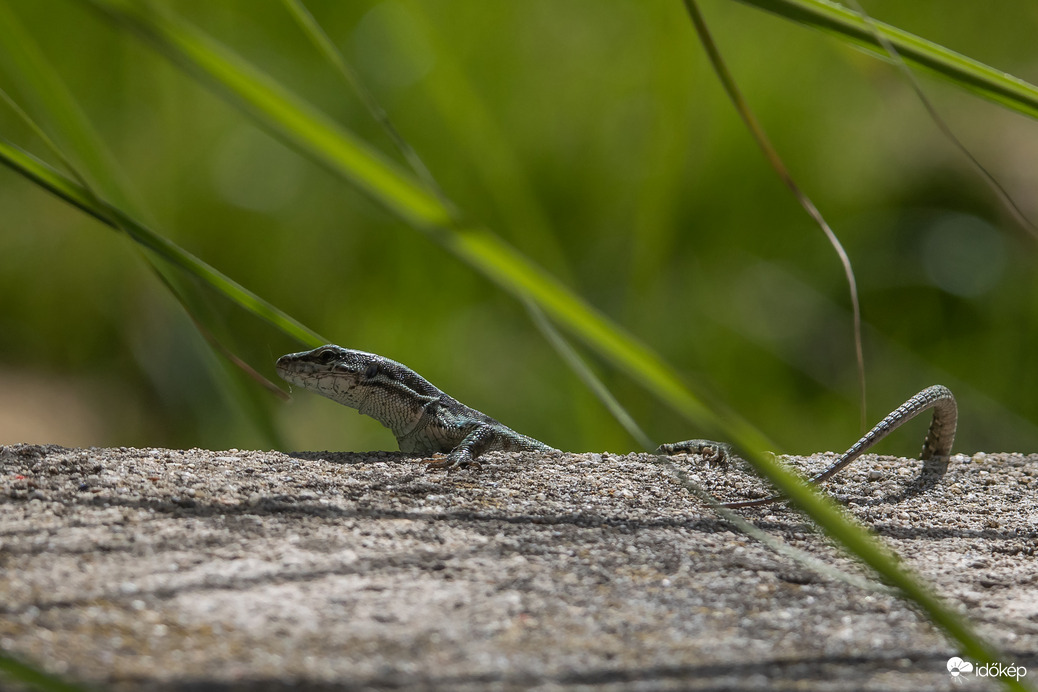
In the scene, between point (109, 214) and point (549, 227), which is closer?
point (109, 214)

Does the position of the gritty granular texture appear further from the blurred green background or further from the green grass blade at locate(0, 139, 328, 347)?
the blurred green background

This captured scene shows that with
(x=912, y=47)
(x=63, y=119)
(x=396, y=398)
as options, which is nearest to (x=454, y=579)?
(x=63, y=119)

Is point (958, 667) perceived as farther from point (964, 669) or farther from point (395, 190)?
point (395, 190)

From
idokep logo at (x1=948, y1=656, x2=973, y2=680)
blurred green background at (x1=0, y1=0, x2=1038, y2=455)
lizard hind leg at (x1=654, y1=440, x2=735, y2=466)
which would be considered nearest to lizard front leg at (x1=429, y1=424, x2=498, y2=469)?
lizard hind leg at (x1=654, y1=440, x2=735, y2=466)

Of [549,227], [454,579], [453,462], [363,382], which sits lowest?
[454,579]

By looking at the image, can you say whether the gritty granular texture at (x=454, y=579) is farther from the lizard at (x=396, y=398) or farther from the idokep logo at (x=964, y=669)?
the lizard at (x=396, y=398)

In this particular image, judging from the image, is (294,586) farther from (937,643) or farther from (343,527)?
(937,643)

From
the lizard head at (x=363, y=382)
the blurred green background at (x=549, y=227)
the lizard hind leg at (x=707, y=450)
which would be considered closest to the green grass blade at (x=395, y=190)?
the lizard hind leg at (x=707, y=450)

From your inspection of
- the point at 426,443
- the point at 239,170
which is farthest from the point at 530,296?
the point at 239,170
